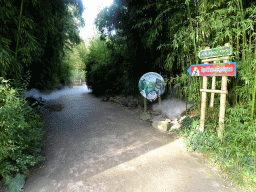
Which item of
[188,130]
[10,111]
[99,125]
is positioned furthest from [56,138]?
[188,130]

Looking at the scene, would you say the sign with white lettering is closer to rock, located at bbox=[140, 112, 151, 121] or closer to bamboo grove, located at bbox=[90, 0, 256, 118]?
bamboo grove, located at bbox=[90, 0, 256, 118]

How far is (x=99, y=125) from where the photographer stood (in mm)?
4539

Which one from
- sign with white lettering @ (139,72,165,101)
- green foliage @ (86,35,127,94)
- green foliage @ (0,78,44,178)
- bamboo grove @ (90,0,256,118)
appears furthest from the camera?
green foliage @ (86,35,127,94)

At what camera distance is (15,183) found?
205cm

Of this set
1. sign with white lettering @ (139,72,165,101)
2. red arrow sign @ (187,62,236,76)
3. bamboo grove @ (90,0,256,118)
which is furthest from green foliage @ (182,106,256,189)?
sign with white lettering @ (139,72,165,101)

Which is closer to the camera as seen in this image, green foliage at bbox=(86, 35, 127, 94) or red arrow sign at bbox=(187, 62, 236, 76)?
red arrow sign at bbox=(187, 62, 236, 76)

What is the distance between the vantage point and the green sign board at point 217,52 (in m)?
2.43

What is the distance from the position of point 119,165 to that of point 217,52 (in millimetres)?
2386

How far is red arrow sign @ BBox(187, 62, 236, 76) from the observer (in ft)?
7.84

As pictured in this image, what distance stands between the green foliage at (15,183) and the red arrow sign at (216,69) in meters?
3.21

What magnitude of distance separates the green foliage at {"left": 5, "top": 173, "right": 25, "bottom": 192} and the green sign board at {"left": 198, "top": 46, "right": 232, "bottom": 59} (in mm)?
3371

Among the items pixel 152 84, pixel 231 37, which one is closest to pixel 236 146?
pixel 231 37

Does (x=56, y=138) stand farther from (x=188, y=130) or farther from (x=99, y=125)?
(x=188, y=130)

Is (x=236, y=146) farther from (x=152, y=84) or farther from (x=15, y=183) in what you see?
(x=15, y=183)
